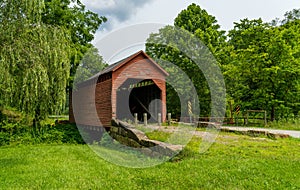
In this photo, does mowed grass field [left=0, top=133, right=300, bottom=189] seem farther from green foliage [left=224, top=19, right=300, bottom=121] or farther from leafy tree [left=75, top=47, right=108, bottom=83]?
leafy tree [left=75, top=47, right=108, bottom=83]

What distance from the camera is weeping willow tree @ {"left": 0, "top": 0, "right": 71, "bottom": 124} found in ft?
21.0

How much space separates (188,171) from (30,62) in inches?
187

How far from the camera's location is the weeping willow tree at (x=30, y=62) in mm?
6398

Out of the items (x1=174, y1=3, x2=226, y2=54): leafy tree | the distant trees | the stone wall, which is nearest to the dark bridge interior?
the stone wall

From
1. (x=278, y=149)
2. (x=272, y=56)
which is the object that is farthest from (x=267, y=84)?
(x=278, y=149)

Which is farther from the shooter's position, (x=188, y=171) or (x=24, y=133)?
(x=24, y=133)

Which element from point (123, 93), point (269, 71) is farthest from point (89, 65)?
point (269, 71)

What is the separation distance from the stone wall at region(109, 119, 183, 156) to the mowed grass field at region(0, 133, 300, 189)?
14.5 inches

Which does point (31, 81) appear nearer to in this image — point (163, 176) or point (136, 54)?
point (163, 176)

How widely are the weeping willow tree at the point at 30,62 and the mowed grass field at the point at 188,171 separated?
5.36 ft

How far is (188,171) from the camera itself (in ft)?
18.0

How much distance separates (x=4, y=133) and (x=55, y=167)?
669 centimetres

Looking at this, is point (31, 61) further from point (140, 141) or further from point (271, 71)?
point (271, 71)

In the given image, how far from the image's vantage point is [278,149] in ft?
22.6
